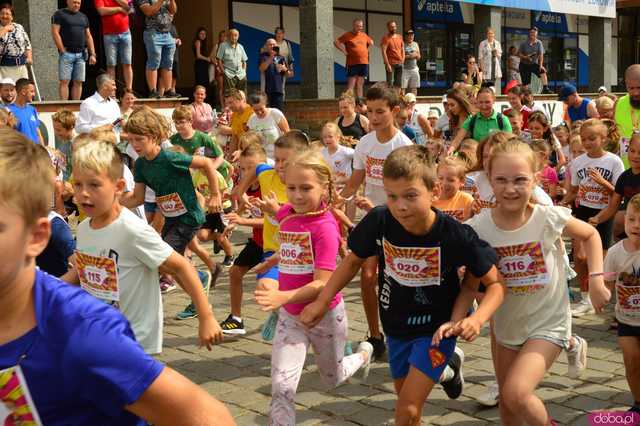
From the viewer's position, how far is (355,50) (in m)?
18.3

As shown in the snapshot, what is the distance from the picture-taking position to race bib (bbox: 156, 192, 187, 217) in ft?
22.7

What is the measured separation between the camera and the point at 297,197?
438cm

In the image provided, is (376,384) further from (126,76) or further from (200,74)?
(200,74)

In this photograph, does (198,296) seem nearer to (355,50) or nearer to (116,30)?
(116,30)

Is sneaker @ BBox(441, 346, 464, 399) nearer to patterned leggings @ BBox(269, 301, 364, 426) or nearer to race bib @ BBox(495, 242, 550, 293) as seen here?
patterned leggings @ BBox(269, 301, 364, 426)

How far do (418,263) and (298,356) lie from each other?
855 millimetres

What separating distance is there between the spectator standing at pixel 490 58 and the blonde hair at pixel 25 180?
21284 mm

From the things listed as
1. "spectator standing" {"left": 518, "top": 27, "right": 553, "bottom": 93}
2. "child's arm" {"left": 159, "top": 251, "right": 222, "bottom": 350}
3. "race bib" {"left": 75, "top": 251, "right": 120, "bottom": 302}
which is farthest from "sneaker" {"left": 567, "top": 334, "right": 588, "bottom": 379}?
"spectator standing" {"left": 518, "top": 27, "right": 553, "bottom": 93}

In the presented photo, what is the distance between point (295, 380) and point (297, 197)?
3.23 feet

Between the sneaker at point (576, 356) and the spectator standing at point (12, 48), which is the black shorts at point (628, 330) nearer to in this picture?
the sneaker at point (576, 356)

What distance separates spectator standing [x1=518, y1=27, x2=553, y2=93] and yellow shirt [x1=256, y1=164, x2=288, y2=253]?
57.6ft

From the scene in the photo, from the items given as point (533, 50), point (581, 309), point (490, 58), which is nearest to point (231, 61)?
point (490, 58)

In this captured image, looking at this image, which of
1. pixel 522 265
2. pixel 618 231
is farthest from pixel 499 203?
pixel 618 231

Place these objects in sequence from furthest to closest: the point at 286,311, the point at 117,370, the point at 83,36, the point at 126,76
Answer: the point at 126,76 → the point at 83,36 → the point at 286,311 → the point at 117,370
